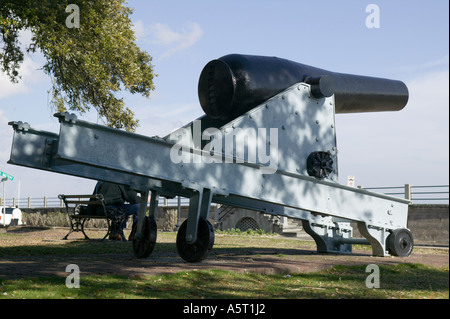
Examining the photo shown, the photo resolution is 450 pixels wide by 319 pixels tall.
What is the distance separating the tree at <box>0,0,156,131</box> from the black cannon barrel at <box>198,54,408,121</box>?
634cm

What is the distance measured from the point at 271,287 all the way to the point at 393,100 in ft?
20.2

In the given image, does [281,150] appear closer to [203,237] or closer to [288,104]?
[288,104]

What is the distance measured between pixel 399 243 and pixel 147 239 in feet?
14.0

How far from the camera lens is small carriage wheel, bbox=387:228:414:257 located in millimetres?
9656

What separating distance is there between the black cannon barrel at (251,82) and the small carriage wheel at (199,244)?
2.14 meters

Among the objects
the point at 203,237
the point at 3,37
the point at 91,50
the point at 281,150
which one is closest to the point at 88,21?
the point at 91,50

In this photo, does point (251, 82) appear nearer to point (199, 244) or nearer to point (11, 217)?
point (199, 244)
